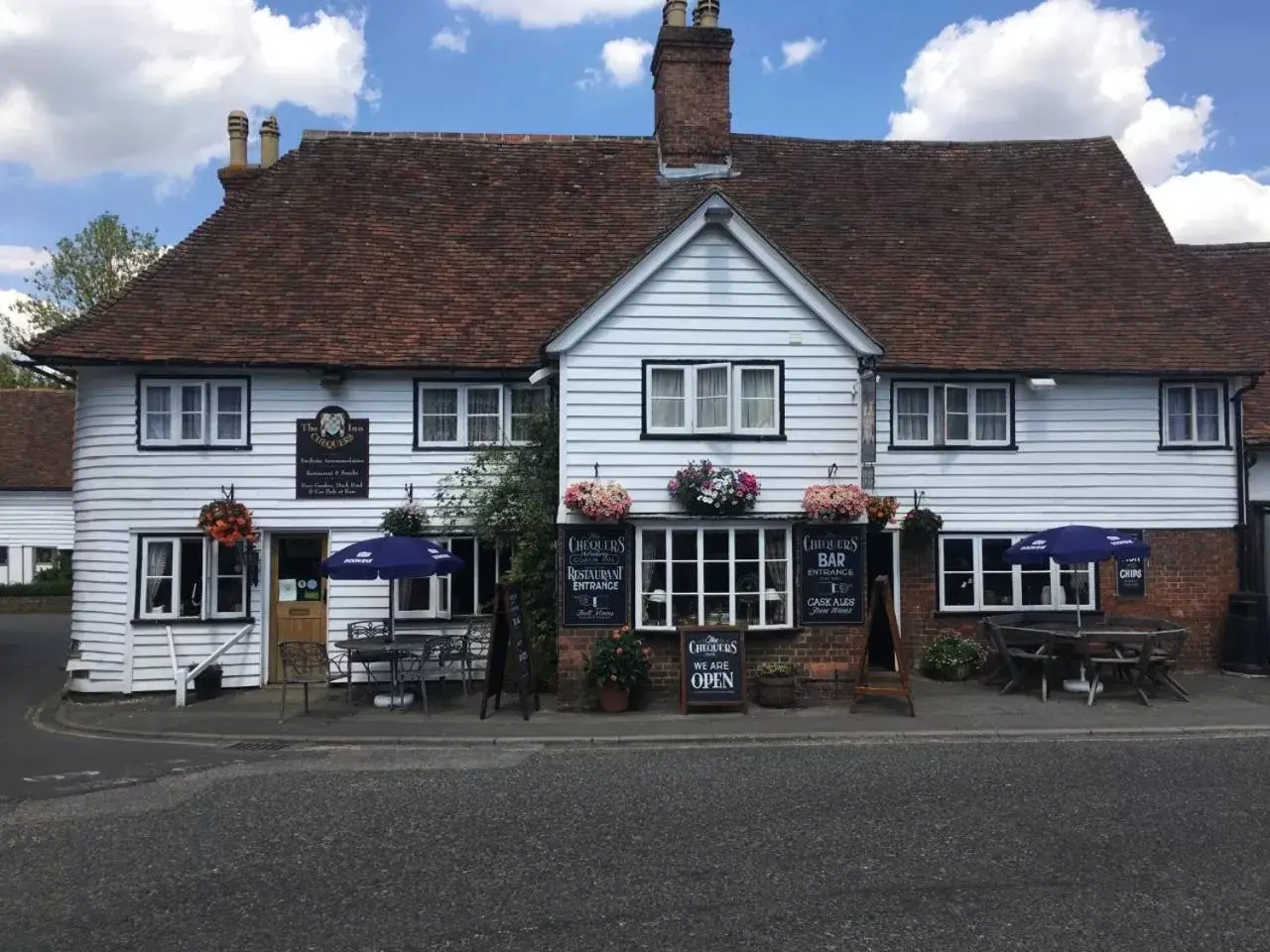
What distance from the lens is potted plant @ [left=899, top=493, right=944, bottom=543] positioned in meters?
15.0

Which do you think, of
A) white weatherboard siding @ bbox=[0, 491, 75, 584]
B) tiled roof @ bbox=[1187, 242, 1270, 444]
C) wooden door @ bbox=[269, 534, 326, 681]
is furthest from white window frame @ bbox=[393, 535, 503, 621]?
white weatherboard siding @ bbox=[0, 491, 75, 584]

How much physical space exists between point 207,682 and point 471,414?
17.0 feet

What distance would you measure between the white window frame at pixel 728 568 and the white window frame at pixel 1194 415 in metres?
6.61

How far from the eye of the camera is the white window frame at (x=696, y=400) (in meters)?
13.4

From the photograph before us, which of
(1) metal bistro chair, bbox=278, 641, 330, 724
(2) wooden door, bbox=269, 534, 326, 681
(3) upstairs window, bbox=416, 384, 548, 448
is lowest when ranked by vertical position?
(1) metal bistro chair, bbox=278, 641, 330, 724

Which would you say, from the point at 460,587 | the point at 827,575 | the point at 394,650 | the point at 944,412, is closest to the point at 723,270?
the point at 827,575

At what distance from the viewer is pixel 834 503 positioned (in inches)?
511

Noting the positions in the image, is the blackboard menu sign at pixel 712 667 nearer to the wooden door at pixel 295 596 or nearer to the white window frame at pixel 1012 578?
the white window frame at pixel 1012 578

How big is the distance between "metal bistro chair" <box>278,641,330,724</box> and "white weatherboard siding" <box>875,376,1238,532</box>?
8.50m

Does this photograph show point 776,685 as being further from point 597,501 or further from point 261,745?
point 261,745

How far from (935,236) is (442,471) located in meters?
9.30

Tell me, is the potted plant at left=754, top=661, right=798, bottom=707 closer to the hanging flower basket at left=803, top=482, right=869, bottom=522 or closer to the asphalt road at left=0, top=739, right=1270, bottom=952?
the hanging flower basket at left=803, top=482, right=869, bottom=522

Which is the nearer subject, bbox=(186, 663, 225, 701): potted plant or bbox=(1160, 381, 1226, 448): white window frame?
bbox=(186, 663, 225, 701): potted plant

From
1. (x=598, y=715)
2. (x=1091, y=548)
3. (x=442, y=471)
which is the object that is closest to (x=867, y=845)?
(x=598, y=715)
